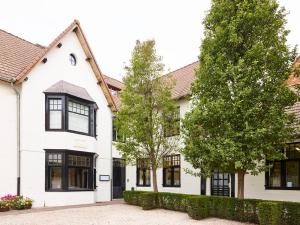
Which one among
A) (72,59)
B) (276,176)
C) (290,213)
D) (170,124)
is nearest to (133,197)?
(170,124)

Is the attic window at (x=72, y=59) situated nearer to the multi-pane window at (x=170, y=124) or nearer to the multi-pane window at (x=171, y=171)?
the multi-pane window at (x=170, y=124)

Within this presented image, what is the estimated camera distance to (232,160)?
516 inches

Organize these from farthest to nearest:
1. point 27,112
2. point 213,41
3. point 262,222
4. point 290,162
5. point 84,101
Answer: point 84,101 → point 27,112 → point 290,162 → point 213,41 → point 262,222

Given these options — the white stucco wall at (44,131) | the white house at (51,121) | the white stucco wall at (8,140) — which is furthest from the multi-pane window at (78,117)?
the white stucco wall at (8,140)

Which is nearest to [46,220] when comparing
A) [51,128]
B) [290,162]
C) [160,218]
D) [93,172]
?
[160,218]

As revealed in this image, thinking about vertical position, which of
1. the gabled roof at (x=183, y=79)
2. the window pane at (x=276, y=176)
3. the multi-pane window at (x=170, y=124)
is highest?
the gabled roof at (x=183, y=79)

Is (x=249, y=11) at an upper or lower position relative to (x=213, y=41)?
upper

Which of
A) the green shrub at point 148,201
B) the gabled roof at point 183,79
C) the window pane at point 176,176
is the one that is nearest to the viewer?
the green shrub at point 148,201

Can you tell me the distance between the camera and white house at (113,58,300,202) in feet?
51.1

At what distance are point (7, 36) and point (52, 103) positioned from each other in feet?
19.2

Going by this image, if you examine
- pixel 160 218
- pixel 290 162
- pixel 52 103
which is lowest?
pixel 160 218

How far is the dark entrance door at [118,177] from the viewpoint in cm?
2547

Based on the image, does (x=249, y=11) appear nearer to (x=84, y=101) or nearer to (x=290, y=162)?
(x=290, y=162)

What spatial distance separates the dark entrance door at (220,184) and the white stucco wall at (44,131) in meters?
7.31
